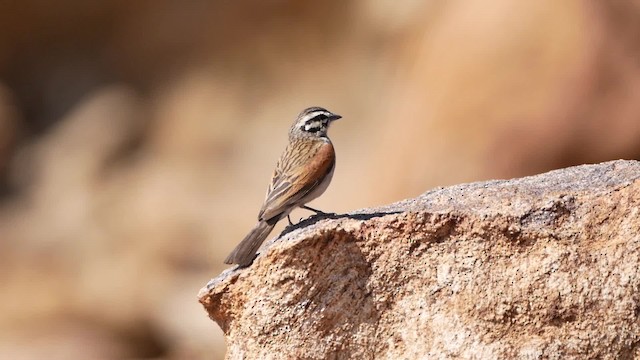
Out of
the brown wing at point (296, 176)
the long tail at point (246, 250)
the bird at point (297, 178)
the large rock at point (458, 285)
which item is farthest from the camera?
the brown wing at point (296, 176)

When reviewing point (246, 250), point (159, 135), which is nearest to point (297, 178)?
point (246, 250)

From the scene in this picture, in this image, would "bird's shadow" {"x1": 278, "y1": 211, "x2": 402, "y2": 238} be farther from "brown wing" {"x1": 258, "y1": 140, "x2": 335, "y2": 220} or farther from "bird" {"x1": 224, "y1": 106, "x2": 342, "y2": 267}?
"brown wing" {"x1": 258, "y1": 140, "x2": 335, "y2": 220}

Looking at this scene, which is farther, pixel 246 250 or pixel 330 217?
pixel 330 217

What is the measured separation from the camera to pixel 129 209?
16312mm

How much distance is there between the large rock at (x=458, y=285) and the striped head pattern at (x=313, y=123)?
75.9 inches

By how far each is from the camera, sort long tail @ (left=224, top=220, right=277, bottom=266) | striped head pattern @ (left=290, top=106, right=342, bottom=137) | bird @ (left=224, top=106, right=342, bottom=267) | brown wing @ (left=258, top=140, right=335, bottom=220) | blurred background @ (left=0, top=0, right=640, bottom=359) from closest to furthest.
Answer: long tail @ (left=224, top=220, right=277, bottom=266), bird @ (left=224, top=106, right=342, bottom=267), brown wing @ (left=258, top=140, right=335, bottom=220), striped head pattern @ (left=290, top=106, right=342, bottom=137), blurred background @ (left=0, top=0, right=640, bottom=359)

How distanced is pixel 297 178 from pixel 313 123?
3.32ft

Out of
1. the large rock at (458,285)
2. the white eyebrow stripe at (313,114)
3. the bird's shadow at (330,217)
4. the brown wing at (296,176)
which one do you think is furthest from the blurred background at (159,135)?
the large rock at (458,285)

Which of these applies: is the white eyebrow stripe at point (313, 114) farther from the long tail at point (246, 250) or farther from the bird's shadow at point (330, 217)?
the long tail at point (246, 250)

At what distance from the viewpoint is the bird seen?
6617mm

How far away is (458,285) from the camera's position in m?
6.16

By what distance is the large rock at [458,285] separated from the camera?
604 centimetres

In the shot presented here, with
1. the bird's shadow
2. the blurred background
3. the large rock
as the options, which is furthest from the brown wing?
the blurred background

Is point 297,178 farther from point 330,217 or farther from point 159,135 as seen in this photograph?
point 159,135
